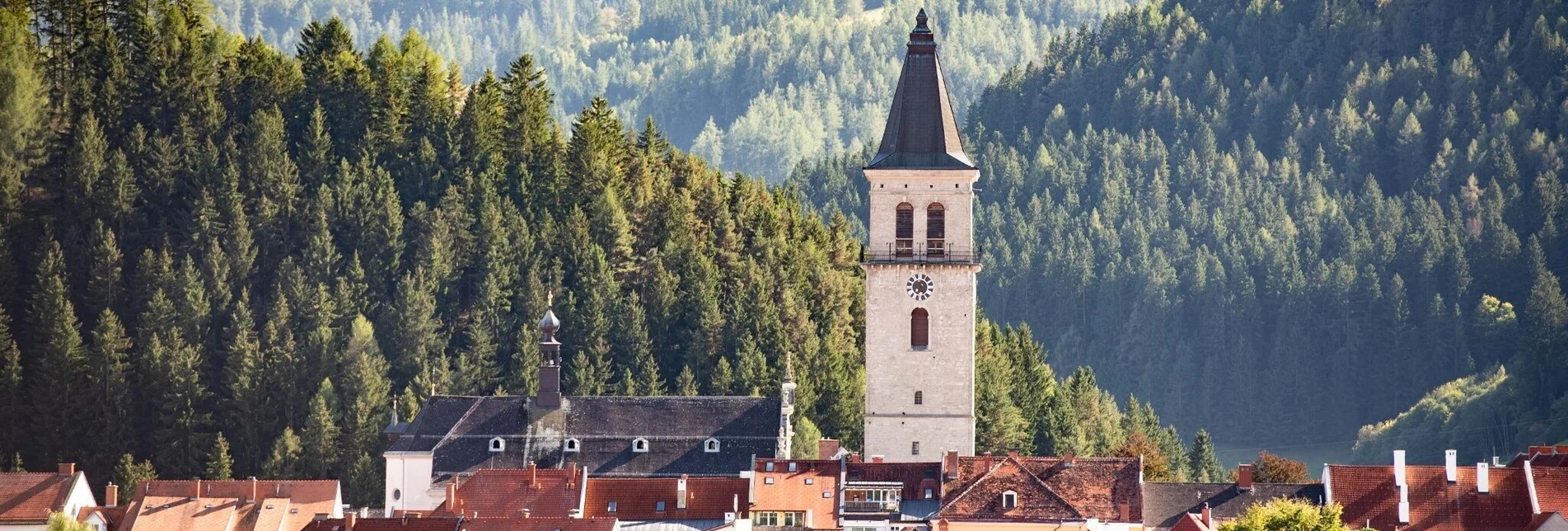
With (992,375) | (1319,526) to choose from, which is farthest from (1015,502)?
(992,375)

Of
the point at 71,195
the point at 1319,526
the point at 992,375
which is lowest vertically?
the point at 1319,526

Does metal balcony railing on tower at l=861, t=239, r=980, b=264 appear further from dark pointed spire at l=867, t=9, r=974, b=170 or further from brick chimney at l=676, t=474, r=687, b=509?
brick chimney at l=676, t=474, r=687, b=509

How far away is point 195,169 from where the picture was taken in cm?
13762

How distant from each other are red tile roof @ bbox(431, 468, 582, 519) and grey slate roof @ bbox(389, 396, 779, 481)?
3.88 m

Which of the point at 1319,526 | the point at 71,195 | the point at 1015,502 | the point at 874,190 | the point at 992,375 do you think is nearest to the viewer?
the point at 1319,526

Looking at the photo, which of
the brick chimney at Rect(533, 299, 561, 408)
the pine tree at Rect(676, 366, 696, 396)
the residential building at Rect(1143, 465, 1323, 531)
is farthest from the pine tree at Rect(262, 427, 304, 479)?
the residential building at Rect(1143, 465, 1323, 531)

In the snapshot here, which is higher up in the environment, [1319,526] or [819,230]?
[819,230]

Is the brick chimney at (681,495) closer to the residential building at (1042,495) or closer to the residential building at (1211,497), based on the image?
the residential building at (1042,495)

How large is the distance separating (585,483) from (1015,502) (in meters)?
12.1

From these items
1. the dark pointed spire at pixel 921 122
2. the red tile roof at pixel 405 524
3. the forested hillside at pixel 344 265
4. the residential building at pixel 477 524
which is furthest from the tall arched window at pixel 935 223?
the forested hillside at pixel 344 265

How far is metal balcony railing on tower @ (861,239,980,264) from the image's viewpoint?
102812 millimetres

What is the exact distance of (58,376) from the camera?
127500mm

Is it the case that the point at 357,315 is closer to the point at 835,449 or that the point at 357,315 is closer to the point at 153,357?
the point at 153,357

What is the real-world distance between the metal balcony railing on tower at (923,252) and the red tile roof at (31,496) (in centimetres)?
2388
